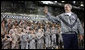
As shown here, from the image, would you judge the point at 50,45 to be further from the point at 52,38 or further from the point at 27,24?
the point at 27,24

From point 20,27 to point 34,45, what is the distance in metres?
0.52

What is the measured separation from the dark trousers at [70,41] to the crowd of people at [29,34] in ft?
0.72

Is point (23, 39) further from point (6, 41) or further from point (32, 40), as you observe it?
point (6, 41)

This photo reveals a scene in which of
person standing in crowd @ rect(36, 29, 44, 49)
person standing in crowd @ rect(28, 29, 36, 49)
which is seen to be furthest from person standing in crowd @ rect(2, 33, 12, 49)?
person standing in crowd @ rect(36, 29, 44, 49)

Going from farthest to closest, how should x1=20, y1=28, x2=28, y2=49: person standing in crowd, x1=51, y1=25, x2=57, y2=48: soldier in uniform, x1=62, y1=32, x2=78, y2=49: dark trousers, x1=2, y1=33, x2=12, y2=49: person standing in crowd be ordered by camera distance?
1. x1=51, y1=25, x2=57, y2=48: soldier in uniform
2. x1=62, y1=32, x2=78, y2=49: dark trousers
3. x1=20, y1=28, x2=28, y2=49: person standing in crowd
4. x1=2, y1=33, x2=12, y2=49: person standing in crowd

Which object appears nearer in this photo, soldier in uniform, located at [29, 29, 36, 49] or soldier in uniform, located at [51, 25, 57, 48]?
soldier in uniform, located at [29, 29, 36, 49]

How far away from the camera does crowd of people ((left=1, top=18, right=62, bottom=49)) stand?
13.3ft

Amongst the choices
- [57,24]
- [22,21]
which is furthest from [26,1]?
[57,24]

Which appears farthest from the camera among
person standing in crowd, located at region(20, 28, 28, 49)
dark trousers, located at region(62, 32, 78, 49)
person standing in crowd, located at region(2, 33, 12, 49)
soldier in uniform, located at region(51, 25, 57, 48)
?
soldier in uniform, located at region(51, 25, 57, 48)

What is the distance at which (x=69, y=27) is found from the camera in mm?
4336

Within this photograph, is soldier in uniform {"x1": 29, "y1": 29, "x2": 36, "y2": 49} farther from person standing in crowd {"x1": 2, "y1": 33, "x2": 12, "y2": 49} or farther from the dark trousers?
the dark trousers

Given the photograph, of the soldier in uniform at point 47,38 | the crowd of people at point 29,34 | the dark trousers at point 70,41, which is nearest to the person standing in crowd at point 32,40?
the crowd of people at point 29,34

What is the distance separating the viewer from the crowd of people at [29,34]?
4062 mm

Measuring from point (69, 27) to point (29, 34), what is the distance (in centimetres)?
94
